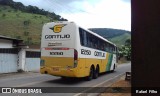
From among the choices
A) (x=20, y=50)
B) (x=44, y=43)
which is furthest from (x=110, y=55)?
(x=44, y=43)

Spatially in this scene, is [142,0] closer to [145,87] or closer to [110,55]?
[145,87]

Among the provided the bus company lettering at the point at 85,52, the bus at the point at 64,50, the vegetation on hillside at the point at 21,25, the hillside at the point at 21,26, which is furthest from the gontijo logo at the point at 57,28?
the hillside at the point at 21,26

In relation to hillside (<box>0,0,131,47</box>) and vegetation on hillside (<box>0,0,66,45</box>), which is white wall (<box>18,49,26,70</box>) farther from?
hillside (<box>0,0,131,47</box>)

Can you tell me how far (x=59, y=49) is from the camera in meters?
17.0

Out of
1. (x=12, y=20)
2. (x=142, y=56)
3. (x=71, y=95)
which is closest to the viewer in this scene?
(x=142, y=56)

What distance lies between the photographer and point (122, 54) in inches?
3327

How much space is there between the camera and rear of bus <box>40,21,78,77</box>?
16609 mm

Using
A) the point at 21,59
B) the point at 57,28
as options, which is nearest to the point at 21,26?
the point at 21,59

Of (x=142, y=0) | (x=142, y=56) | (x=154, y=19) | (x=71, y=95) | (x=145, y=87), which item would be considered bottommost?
(x=71, y=95)

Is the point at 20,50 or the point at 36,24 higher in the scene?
the point at 36,24

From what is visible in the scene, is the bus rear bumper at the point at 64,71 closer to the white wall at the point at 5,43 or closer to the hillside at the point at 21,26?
the white wall at the point at 5,43

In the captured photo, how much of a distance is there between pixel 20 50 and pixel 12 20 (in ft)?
148

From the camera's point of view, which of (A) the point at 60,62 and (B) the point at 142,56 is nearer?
(B) the point at 142,56

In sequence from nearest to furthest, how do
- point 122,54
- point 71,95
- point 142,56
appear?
point 142,56 < point 71,95 < point 122,54
